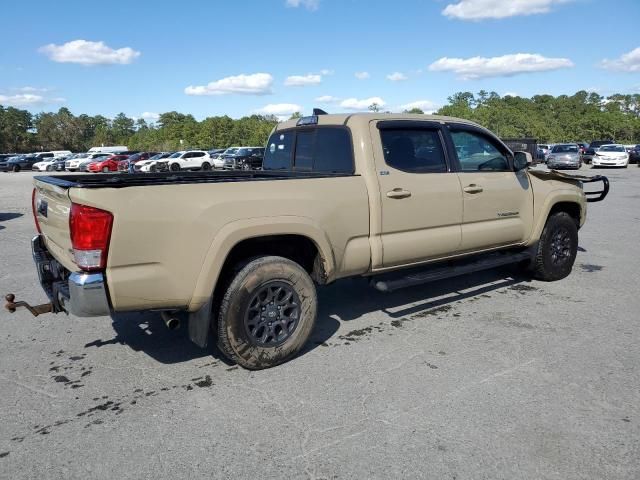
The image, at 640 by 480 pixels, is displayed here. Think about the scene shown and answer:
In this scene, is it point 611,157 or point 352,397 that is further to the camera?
point 611,157

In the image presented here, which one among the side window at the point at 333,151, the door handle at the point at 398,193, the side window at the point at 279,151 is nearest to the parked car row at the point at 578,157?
the side window at the point at 279,151

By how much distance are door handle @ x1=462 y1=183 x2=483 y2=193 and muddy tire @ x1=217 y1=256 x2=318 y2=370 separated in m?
1.94

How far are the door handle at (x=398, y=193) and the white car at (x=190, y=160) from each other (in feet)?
107

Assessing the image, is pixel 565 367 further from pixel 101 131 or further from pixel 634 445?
pixel 101 131

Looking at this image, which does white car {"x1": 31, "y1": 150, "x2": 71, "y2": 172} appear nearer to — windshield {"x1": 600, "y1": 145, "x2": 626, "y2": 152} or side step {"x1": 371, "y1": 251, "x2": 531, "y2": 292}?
windshield {"x1": 600, "y1": 145, "x2": 626, "y2": 152}

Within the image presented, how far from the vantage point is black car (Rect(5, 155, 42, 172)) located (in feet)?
144

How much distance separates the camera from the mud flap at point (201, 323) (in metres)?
3.32

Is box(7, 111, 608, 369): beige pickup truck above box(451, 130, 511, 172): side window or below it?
below

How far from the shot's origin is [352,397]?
321 centimetres

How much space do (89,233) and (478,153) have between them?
3.82 meters

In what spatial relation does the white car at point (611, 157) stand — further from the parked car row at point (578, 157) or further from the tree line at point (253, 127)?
the tree line at point (253, 127)

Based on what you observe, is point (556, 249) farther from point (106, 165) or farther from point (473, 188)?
point (106, 165)

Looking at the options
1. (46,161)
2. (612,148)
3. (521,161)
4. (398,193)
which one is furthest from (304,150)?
(46,161)

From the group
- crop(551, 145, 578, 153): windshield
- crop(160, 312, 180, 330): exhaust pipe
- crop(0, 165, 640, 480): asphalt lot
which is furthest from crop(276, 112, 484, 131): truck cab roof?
crop(551, 145, 578, 153): windshield
